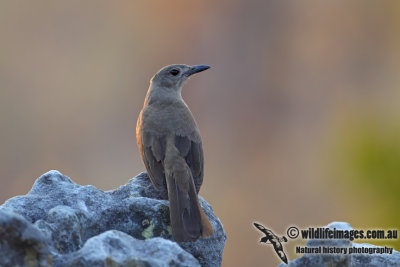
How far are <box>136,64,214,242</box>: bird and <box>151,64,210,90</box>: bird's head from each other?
1 cm

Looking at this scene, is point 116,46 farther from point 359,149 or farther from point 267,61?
point 359,149

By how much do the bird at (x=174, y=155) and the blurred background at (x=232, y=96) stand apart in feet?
21.8

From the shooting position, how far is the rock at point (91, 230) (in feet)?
11.1

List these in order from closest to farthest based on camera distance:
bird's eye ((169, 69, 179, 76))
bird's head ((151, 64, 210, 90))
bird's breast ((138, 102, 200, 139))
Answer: bird's breast ((138, 102, 200, 139))
bird's head ((151, 64, 210, 90))
bird's eye ((169, 69, 179, 76))

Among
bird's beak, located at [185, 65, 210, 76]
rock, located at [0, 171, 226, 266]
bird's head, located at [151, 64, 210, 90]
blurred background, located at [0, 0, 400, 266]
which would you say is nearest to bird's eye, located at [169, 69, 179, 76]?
bird's head, located at [151, 64, 210, 90]

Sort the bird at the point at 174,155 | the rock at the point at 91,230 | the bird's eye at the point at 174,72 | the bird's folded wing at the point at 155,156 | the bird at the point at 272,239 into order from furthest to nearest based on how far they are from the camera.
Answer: the bird's eye at the point at 174,72, the bird's folded wing at the point at 155,156, the bird at the point at 174,155, the bird at the point at 272,239, the rock at the point at 91,230

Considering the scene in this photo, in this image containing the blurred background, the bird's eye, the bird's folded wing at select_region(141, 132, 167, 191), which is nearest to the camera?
the bird's folded wing at select_region(141, 132, 167, 191)

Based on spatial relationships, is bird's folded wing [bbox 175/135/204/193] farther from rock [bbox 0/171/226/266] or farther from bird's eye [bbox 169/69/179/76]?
bird's eye [bbox 169/69/179/76]

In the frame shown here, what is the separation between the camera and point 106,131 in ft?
53.3

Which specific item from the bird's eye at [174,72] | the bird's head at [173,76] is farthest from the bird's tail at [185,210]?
the bird's eye at [174,72]

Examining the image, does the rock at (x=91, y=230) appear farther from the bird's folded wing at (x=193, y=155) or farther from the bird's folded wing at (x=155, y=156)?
the bird's folded wing at (x=193, y=155)

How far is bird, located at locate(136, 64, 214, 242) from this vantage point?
15.9 feet

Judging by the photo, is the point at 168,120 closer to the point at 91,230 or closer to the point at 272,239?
the point at 272,239

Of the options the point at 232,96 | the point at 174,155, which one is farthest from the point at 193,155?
the point at 232,96
